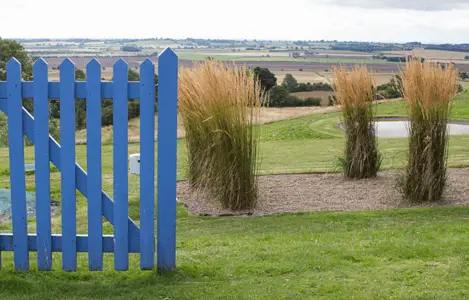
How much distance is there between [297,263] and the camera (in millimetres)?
4902

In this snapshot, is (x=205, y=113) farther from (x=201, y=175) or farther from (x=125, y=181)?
(x=125, y=181)

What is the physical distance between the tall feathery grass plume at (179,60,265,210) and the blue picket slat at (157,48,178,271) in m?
2.61

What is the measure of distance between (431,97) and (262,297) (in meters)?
4.14

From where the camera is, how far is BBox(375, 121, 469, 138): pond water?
1595cm

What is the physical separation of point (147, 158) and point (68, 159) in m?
0.52

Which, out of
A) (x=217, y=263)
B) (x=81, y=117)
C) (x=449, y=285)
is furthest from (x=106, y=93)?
(x=81, y=117)

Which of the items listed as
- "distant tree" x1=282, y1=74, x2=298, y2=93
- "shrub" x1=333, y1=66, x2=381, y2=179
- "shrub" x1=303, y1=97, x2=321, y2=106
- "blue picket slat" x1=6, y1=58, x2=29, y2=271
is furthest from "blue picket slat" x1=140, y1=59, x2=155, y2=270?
"distant tree" x1=282, y1=74, x2=298, y2=93

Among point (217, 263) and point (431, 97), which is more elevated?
point (431, 97)

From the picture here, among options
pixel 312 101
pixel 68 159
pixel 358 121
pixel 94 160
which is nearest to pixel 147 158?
pixel 94 160

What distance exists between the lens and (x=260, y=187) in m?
8.80

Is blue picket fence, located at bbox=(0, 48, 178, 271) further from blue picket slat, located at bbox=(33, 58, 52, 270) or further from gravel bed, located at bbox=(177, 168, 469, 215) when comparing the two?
gravel bed, located at bbox=(177, 168, 469, 215)

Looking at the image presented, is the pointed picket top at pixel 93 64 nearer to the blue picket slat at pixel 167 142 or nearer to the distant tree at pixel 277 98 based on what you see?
the blue picket slat at pixel 167 142

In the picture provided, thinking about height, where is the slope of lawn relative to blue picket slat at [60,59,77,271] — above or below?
below

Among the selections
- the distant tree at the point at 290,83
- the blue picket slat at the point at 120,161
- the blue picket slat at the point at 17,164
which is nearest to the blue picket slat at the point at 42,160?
the blue picket slat at the point at 17,164
